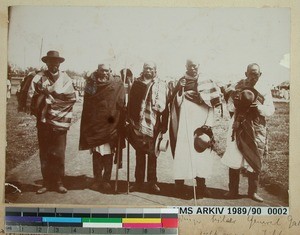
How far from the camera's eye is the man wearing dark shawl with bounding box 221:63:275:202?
1.36m

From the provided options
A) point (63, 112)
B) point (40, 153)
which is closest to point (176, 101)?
point (63, 112)

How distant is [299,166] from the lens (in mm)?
1361

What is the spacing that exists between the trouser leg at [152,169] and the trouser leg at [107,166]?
5.1 inches

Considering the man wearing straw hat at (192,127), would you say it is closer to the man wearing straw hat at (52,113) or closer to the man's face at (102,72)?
the man's face at (102,72)

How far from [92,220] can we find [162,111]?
0.44m

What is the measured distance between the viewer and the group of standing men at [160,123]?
4.48 feet

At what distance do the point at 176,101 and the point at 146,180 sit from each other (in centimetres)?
29

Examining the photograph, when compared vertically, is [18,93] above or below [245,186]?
above

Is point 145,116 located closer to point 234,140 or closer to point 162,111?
point 162,111

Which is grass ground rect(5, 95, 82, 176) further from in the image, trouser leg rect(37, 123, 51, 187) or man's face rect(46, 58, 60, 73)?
man's face rect(46, 58, 60, 73)

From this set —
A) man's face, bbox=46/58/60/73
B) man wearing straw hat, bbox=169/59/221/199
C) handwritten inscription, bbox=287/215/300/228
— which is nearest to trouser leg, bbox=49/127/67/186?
man's face, bbox=46/58/60/73

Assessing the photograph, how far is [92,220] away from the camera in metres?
1.37

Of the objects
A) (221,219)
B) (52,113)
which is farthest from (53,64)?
(221,219)

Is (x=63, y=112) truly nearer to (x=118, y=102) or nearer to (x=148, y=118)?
(x=118, y=102)
